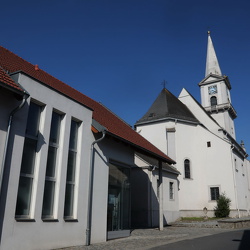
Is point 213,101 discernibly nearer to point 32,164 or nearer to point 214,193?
point 214,193

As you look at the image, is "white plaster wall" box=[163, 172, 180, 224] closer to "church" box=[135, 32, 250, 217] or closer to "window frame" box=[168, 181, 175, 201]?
"window frame" box=[168, 181, 175, 201]

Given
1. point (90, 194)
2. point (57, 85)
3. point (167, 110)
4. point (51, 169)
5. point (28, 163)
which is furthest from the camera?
point (167, 110)

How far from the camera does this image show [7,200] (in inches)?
269

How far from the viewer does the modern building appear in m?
7.07

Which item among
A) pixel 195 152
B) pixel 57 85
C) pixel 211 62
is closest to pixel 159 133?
pixel 195 152

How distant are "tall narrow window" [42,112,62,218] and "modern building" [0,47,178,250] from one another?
0.03 m

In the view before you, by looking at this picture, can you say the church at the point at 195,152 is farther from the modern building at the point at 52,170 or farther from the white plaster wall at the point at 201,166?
the modern building at the point at 52,170

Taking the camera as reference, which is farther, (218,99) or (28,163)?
(218,99)

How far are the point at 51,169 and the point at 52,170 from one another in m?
0.05

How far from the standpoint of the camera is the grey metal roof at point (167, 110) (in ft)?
93.8

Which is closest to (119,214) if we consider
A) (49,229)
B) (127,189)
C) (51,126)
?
(127,189)

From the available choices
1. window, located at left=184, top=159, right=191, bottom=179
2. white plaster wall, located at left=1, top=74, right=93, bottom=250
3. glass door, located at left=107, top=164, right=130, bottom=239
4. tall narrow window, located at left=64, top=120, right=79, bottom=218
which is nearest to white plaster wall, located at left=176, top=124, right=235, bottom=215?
window, located at left=184, top=159, right=191, bottom=179

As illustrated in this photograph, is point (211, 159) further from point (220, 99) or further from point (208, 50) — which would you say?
point (208, 50)

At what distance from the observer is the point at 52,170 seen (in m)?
8.64
